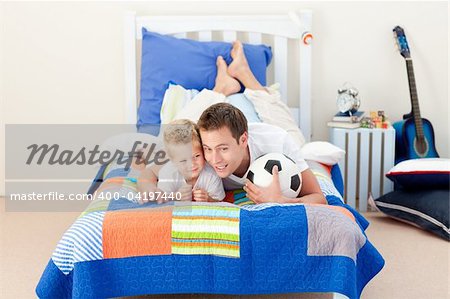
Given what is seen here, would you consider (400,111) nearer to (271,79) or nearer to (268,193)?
(271,79)

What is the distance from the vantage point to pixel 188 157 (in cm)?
238

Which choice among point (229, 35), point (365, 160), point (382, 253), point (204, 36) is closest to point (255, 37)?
point (229, 35)

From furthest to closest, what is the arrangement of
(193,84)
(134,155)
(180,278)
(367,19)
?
(367,19) < (193,84) < (134,155) < (180,278)

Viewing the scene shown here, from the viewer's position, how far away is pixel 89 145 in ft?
12.7

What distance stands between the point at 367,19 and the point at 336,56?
252 mm

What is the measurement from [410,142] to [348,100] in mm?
377

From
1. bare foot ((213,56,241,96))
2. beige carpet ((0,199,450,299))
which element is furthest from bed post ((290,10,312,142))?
beige carpet ((0,199,450,299))

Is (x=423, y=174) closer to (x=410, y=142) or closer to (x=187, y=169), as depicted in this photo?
(x=410, y=142)

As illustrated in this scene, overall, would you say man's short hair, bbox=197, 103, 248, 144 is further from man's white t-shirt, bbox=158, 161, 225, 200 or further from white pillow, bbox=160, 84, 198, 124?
white pillow, bbox=160, 84, 198, 124

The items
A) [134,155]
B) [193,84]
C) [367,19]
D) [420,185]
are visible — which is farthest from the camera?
[367,19]

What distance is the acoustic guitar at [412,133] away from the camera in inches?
136

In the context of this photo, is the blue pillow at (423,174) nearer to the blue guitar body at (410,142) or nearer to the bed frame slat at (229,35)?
the blue guitar body at (410,142)

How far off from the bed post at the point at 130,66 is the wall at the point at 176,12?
0.10 metres

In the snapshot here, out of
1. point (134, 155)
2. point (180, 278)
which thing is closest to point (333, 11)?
point (134, 155)
